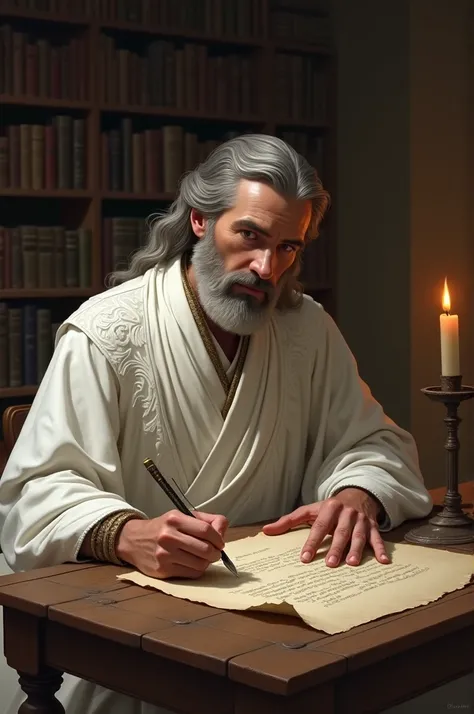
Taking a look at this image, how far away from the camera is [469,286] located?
5203 millimetres

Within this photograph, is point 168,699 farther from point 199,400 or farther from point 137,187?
point 137,187

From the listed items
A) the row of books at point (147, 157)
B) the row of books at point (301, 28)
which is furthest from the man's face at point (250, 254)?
the row of books at point (301, 28)

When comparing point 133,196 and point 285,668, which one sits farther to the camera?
point 133,196

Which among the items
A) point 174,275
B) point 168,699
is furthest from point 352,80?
point 168,699

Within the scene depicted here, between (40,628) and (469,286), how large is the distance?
3837 mm

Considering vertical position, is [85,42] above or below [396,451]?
above

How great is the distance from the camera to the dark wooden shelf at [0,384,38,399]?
457 cm

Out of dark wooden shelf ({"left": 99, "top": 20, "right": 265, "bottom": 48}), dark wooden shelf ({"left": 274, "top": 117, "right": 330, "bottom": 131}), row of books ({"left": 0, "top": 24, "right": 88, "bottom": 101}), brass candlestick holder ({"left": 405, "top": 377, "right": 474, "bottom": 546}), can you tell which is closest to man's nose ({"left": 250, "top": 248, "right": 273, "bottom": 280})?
brass candlestick holder ({"left": 405, "top": 377, "right": 474, "bottom": 546})

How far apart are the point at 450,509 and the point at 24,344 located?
2.95 m

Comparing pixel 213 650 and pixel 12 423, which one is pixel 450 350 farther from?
pixel 12 423

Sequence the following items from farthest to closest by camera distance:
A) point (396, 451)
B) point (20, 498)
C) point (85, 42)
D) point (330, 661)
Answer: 1. point (85, 42)
2. point (396, 451)
3. point (20, 498)
4. point (330, 661)

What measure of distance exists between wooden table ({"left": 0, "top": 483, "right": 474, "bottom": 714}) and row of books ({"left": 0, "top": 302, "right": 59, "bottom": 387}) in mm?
2928

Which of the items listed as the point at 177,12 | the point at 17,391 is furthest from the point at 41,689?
the point at 177,12

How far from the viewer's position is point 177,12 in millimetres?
4949
